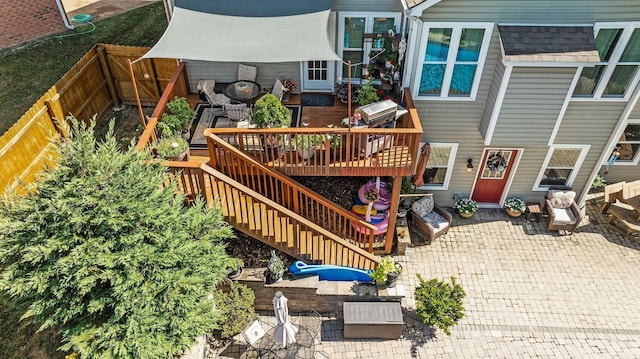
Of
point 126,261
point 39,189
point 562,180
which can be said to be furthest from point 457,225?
point 39,189

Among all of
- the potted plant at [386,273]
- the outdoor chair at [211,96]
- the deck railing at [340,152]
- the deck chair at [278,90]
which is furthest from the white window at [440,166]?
the outdoor chair at [211,96]

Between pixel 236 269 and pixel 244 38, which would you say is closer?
pixel 236 269

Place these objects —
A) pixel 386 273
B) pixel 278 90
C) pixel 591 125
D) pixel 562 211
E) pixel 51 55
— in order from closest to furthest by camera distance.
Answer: pixel 386 273
pixel 591 125
pixel 278 90
pixel 562 211
pixel 51 55

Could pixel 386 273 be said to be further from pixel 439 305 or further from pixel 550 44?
pixel 550 44

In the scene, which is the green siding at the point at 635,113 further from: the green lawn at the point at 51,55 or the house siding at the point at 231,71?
the green lawn at the point at 51,55

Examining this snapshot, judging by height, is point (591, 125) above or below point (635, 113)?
above

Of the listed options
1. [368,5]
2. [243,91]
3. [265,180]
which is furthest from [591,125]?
[243,91]
